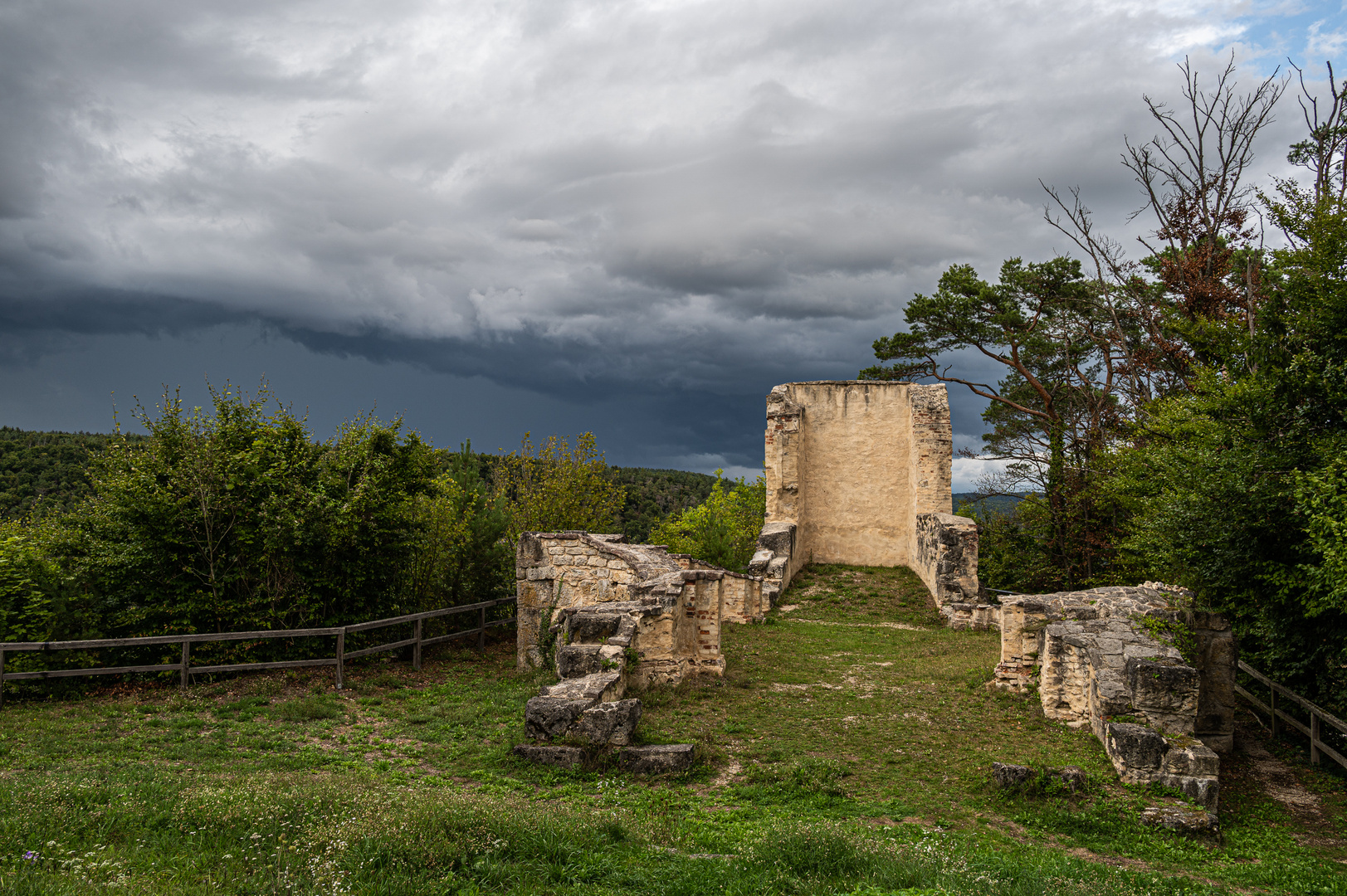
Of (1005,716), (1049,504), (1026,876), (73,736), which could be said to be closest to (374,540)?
(73,736)

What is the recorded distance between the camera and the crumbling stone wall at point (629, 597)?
973cm

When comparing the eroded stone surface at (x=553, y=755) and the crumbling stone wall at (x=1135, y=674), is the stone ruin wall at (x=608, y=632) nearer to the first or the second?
the eroded stone surface at (x=553, y=755)

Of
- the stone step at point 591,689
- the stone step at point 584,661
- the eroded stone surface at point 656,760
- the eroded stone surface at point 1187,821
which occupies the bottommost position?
the eroded stone surface at point 1187,821

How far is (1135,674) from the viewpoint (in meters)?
7.52

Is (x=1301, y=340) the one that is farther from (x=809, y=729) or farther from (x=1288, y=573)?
(x=809, y=729)

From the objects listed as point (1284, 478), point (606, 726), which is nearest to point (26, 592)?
point (606, 726)

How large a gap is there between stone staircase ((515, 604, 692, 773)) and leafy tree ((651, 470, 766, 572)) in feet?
39.9

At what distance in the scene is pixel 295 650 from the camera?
1118 cm

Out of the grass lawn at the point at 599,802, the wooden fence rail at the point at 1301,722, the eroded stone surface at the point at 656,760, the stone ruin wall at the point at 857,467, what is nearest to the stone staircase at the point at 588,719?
the eroded stone surface at the point at 656,760

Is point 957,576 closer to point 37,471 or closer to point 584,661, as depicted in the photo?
point 584,661

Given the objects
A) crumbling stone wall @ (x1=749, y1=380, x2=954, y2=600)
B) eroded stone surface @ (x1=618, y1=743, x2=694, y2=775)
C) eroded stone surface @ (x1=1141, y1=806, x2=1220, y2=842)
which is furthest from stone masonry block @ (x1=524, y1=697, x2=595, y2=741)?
crumbling stone wall @ (x1=749, y1=380, x2=954, y2=600)

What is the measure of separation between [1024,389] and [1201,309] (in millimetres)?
11507

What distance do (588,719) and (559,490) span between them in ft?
42.1

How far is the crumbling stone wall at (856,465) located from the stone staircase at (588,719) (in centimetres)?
1189
